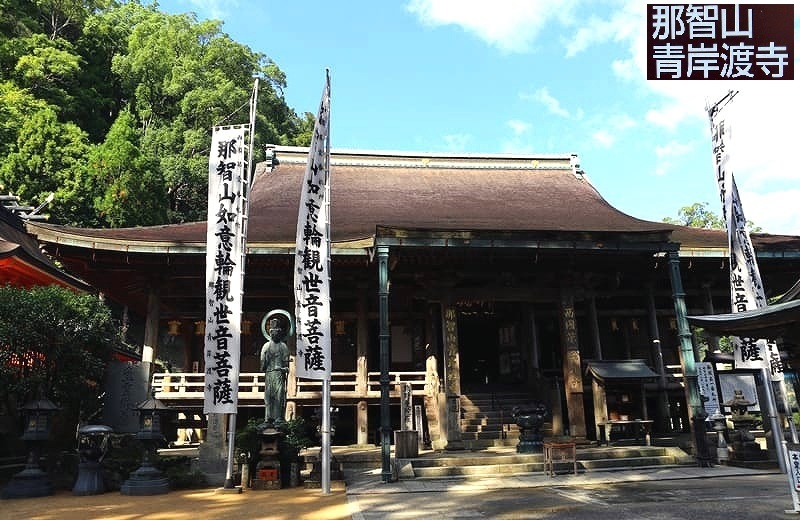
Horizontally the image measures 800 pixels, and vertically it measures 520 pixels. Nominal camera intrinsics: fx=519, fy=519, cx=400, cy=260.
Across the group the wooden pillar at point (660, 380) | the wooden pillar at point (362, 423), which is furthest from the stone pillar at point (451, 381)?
the wooden pillar at point (660, 380)

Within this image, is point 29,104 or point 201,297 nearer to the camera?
point 201,297

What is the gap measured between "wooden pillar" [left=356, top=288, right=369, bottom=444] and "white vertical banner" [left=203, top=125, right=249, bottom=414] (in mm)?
5445

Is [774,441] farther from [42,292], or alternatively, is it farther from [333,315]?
[42,292]

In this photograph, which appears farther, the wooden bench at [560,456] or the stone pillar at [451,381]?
the stone pillar at [451,381]

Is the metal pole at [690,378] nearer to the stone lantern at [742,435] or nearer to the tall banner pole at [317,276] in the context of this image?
the stone lantern at [742,435]

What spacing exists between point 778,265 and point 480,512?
1408cm

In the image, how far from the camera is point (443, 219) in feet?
51.2

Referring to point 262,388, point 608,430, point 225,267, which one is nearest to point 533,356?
point 608,430

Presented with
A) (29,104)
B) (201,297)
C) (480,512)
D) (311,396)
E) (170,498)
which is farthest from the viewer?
(29,104)

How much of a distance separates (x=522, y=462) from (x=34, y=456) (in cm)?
938

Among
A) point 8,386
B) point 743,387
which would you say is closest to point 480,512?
point 743,387

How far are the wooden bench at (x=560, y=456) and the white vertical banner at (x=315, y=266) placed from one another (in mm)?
4474

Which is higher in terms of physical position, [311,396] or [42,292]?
[42,292]

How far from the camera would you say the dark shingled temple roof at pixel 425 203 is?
43.3 feet
